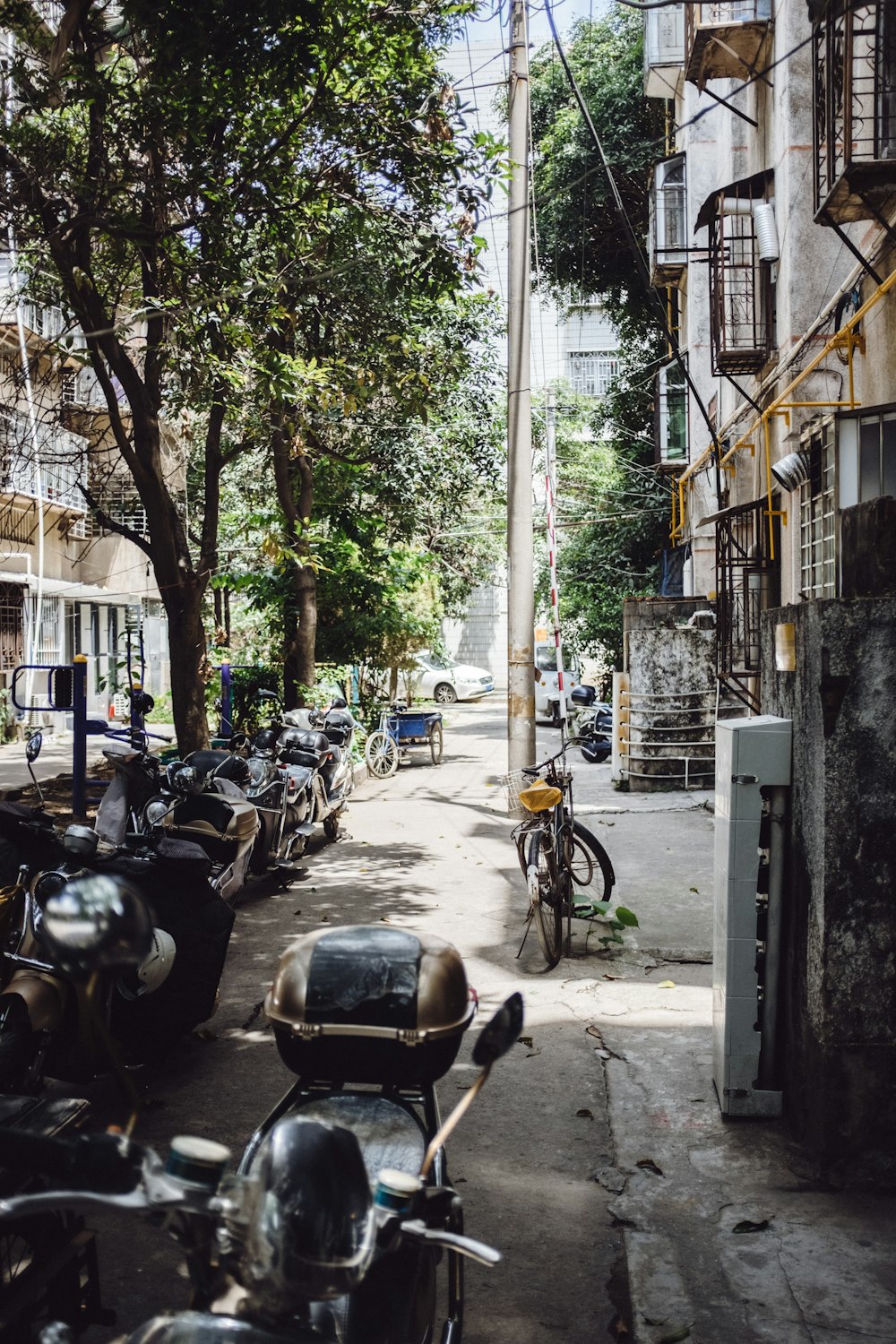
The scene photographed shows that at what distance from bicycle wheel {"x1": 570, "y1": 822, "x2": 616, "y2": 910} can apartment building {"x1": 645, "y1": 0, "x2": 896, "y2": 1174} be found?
2.08 metres

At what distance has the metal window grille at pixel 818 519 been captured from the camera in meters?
9.90

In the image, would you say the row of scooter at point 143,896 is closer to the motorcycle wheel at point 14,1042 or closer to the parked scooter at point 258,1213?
the motorcycle wheel at point 14,1042

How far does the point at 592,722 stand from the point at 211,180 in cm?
1413

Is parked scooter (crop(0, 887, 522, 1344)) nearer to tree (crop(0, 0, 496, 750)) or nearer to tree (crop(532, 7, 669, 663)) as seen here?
tree (crop(0, 0, 496, 750))

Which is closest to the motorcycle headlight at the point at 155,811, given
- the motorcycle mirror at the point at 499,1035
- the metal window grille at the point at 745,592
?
the motorcycle mirror at the point at 499,1035

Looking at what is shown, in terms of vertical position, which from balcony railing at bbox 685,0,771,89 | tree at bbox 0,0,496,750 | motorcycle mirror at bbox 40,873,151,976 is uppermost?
balcony railing at bbox 685,0,771,89

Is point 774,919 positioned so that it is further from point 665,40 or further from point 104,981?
point 665,40

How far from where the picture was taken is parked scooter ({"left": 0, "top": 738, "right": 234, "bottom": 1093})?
413 centimetres

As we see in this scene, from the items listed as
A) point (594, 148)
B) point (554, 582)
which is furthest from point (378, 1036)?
point (594, 148)

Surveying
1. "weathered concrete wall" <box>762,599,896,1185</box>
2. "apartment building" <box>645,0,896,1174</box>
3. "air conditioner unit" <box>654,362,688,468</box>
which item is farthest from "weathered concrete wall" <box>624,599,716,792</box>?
"weathered concrete wall" <box>762,599,896,1185</box>

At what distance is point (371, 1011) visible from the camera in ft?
8.98

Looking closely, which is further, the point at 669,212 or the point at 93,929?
the point at 669,212

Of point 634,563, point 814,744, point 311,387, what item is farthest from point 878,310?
Result: point 634,563

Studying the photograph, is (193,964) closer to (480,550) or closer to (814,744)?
(814,744)
